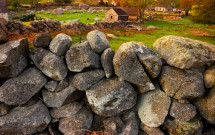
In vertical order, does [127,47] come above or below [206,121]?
above

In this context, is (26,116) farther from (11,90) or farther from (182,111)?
(182,111)

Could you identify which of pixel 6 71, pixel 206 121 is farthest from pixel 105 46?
pixel 206 121

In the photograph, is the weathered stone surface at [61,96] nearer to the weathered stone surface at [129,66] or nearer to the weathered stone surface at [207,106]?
the weathered stone surface at [129,66]

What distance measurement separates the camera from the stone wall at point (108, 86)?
6172mm

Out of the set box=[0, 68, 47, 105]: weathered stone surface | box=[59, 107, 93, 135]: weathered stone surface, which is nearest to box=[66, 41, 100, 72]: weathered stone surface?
box=[0, 68, 47, 105]: weathered stone surface

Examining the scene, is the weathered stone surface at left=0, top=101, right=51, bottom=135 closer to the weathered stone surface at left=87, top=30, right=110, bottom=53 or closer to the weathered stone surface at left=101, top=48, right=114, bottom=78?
the weathered stone surface at left=101, top=48, right=114, bottom=78

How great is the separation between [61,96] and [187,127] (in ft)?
18.6

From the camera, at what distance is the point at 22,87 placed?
20.5ft

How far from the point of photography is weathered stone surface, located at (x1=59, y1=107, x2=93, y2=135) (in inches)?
266

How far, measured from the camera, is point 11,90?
613 centimetres

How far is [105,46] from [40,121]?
4.47 meters

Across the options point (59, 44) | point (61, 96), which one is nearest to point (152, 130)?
point (61, 96)

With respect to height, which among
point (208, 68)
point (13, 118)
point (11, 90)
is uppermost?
point (208, 68)

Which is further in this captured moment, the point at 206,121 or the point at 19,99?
the point at 206,121
